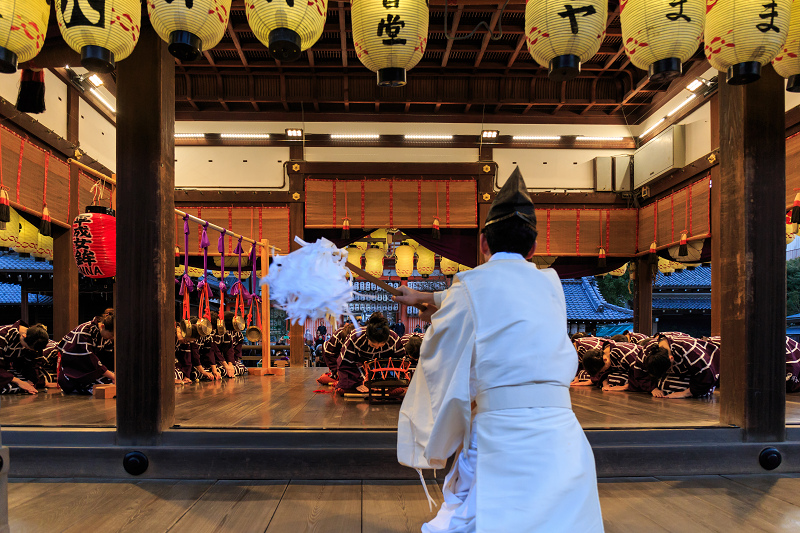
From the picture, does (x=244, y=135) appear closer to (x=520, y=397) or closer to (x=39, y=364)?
(x=39, y=364)

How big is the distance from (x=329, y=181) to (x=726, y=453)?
652cm

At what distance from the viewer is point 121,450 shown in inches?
105

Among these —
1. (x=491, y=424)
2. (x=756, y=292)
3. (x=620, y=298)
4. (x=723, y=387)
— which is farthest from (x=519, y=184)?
(x=620, y=298)

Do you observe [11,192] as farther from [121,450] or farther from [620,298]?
[620,298]

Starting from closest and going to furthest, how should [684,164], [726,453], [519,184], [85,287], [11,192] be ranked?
[519,184]
[726,453]
[11,192]
[684,164]
[85,287]

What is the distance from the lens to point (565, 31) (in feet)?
8.73

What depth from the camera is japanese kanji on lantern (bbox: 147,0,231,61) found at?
2.34m

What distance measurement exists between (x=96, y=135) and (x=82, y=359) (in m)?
3.82

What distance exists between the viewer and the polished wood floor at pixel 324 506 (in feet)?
6.80

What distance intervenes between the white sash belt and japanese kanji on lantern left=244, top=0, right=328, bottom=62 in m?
1.86

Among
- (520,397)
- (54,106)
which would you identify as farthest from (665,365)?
(54,106)

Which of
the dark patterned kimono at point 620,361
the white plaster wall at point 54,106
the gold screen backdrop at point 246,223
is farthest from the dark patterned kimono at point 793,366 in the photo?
the white plaster wall at point 54,106

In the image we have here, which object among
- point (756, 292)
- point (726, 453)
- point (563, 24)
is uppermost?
point (563, 24)

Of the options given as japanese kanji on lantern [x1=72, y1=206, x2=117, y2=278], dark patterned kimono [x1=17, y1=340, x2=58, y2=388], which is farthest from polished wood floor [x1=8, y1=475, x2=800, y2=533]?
dark patterned kimono [x1=17, y1=340, x2=58, y2=388]
